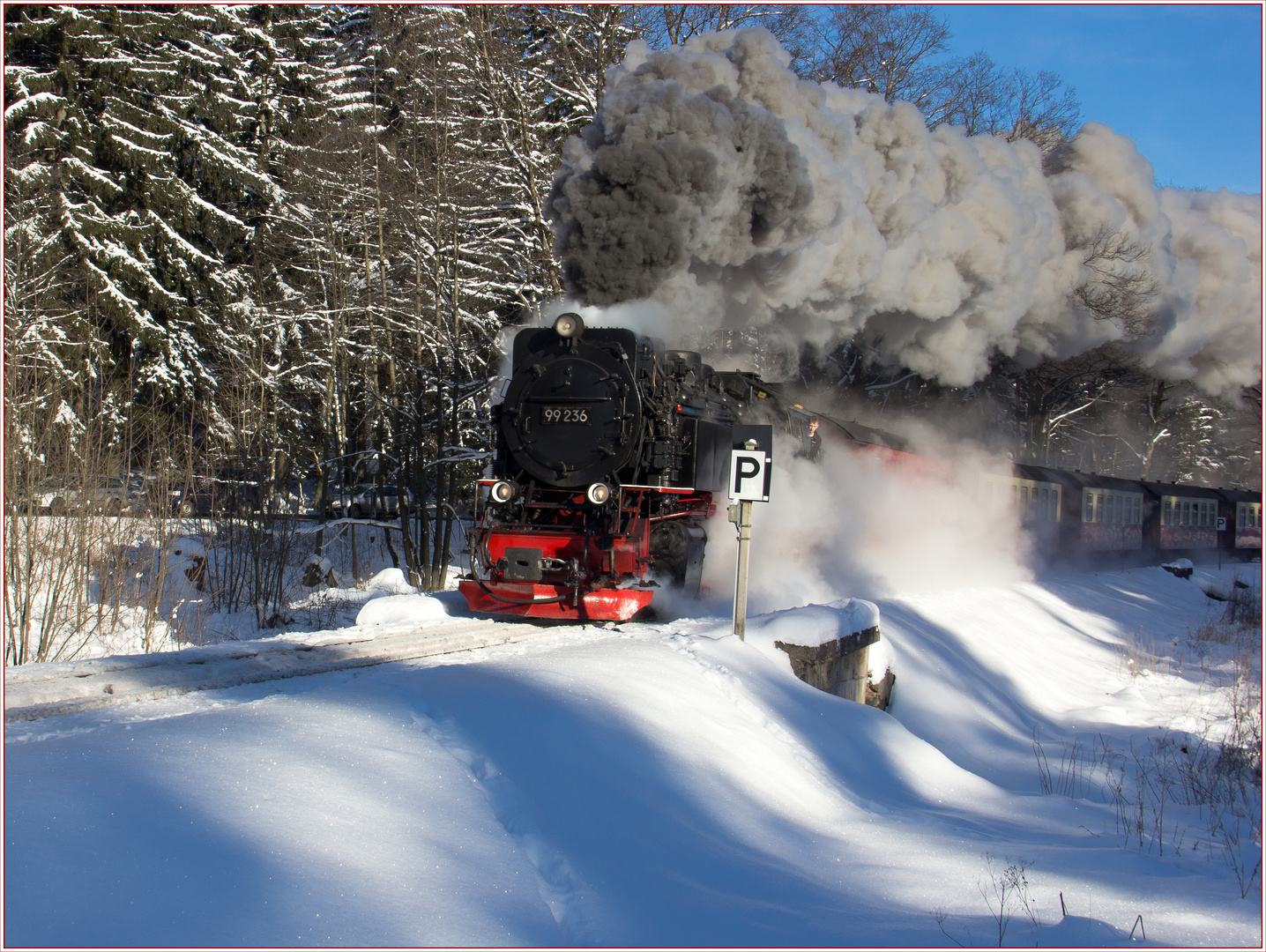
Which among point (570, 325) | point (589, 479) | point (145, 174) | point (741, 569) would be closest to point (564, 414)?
point (589, 479)

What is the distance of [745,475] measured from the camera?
7059 mm

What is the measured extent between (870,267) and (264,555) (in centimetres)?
1032

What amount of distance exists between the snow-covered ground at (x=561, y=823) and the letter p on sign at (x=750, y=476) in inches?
46.6

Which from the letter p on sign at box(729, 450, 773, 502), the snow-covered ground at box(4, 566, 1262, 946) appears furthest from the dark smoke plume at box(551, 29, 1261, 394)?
the snow-covered ground at box(4, 566, 1262, 946)

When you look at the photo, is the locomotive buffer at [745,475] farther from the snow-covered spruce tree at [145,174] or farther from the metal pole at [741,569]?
the snow-covered spruce tree at [145,174]

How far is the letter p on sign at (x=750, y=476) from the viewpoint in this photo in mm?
7031

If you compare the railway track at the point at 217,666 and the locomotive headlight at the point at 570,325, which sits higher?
the locomotive headlight at the point at 570,325

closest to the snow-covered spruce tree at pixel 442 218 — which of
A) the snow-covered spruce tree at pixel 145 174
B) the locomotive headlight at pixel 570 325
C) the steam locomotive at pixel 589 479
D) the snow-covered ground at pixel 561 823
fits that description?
the snow-covered spruce tree at pixel 145 174

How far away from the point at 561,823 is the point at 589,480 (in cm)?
504

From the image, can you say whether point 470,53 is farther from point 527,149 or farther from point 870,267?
point 870,267

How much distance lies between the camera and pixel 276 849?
9.17ft

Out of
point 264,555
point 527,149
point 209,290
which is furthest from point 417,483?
point 209,290

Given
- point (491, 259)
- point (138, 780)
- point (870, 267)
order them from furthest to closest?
point (491, 259), point (870, 267), point (138, 780)

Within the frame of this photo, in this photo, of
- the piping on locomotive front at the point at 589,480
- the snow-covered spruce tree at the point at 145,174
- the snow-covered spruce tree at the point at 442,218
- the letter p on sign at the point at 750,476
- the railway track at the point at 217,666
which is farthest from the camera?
the snow-covered spruce tree at the point at 145,174
